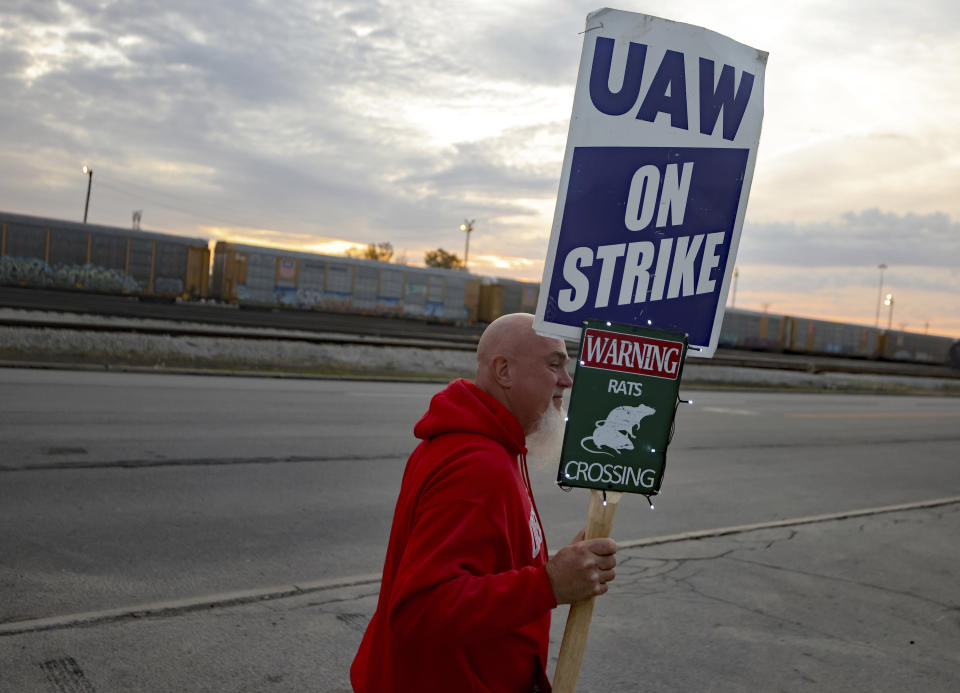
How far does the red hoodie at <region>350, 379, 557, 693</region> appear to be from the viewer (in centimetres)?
187

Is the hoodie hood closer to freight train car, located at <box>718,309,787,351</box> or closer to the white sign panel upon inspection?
the white sign panel

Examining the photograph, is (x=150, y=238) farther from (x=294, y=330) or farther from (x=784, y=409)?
(x=784, y=409)

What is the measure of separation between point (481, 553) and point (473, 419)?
350 millimetres

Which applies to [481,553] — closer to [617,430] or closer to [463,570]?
[463,570]

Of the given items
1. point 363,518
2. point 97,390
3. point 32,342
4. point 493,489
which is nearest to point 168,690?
point 493,489

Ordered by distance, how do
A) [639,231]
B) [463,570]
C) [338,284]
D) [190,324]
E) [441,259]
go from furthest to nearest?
[441,259] < [338,284] < [190,324] < [639,231] < [463,570]

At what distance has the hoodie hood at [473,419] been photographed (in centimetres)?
211

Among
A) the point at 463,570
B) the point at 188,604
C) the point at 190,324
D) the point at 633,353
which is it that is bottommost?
the point at 190,324

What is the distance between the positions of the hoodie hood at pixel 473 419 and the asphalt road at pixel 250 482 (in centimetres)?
46

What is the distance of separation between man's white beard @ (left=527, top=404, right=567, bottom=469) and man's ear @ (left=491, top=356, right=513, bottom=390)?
0.45 feet

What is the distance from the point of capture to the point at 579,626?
6.73 feet

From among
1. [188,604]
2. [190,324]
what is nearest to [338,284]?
[190,324]

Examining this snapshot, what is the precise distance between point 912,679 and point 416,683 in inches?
140

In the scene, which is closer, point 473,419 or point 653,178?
point 473,419
